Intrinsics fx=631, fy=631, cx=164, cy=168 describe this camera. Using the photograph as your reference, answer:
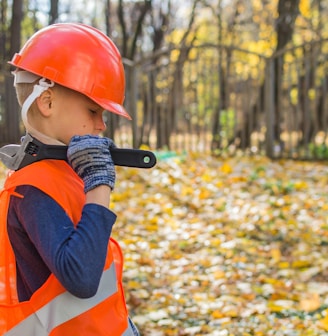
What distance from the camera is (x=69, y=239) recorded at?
1.41 meters

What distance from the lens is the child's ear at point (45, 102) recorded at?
5.13 ft

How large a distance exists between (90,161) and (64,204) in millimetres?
119

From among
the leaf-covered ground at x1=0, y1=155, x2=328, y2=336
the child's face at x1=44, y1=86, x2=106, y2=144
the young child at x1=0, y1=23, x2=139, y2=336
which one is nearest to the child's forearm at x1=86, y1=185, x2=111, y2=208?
the young child at x1=0, y1=23, x2=139, y2=336

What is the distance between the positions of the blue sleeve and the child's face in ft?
0.61

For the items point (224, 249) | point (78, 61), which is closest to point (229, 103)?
point (224, 249)

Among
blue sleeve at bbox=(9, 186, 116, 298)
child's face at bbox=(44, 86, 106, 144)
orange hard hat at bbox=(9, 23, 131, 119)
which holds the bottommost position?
blue sleeve at bbox=(9, 186, 116, 298)

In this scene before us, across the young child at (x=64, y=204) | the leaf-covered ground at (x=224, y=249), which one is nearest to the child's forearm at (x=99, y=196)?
the young child at (x=64, y=204)

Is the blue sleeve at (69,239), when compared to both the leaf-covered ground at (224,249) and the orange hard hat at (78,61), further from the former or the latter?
the leaf-covered ground at (224,249)

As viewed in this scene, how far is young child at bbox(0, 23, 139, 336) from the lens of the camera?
1.42m

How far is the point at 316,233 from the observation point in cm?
559

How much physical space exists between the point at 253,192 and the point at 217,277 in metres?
2.80

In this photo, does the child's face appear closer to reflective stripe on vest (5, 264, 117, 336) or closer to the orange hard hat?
the orange hard hat

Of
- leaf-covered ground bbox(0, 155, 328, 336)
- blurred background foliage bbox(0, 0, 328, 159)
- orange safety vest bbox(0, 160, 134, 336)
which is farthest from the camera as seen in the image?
blurred background foliage bbox(0, 0, 328, 159)

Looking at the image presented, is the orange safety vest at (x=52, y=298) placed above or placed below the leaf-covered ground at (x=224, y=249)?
above
